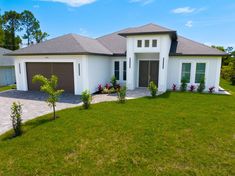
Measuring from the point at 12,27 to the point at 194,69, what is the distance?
134ft

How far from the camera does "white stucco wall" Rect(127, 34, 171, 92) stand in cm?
1291

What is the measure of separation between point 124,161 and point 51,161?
1863 millimetres

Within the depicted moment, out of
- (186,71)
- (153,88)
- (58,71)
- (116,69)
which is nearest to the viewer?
(153,88)

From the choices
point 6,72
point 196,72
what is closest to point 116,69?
point 196,72

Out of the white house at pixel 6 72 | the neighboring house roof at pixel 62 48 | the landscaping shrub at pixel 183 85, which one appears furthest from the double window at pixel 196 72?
the white house at pixel 6 72

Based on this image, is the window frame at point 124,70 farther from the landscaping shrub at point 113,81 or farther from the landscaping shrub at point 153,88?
the landscaping shrub at point 153,88

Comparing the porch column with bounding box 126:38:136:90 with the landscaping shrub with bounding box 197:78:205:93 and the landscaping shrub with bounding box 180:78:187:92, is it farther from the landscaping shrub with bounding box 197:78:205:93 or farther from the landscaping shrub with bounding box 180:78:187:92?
the landscaping shrub with bounding box 197:78:205:93

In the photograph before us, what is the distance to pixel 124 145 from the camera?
5062 millimetres

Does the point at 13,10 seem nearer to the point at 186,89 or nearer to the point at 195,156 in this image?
the point at 186,89

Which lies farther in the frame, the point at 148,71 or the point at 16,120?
the point at 148,71

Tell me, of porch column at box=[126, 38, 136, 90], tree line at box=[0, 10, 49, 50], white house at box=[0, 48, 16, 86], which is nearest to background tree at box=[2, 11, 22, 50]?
tree line at box=[0, 10, 49, 50]

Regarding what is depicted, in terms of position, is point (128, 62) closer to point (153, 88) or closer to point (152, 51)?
point (152, 51)

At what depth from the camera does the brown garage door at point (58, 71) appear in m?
12.6

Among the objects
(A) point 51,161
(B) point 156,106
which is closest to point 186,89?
(B) point 156,106
